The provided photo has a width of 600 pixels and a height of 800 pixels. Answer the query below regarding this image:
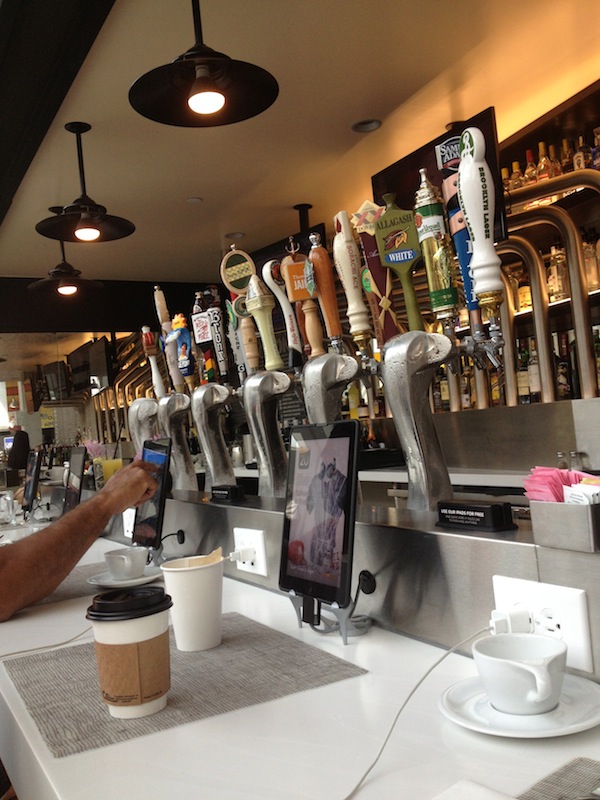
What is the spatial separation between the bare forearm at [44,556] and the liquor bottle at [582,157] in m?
3.38

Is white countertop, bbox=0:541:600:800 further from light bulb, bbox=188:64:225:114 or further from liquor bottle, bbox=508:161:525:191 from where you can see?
liquor bottle, bbox=508:161:525:191

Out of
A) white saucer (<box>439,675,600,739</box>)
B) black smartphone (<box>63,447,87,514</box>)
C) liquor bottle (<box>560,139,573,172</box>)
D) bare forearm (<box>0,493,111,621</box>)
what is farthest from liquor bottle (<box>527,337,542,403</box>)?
white saucer (<box>439,675,600,739</box>)

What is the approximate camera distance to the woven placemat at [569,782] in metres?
0.59

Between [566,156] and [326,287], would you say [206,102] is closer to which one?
[326,287]

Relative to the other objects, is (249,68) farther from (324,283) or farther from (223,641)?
(223,641)

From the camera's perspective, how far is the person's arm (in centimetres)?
140

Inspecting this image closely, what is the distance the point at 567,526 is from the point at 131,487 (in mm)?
1086

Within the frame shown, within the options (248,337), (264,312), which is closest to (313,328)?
(264,312)

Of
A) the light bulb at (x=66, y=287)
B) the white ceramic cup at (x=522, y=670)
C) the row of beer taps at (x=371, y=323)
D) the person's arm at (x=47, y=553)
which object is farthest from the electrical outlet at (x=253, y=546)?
the light bulb at (x=66, y=287)

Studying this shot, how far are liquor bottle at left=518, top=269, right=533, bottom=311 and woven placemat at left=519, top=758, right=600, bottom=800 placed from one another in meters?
3.57

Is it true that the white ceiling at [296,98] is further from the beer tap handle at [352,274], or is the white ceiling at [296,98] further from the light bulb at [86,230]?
the beer tap handle at [352,274]

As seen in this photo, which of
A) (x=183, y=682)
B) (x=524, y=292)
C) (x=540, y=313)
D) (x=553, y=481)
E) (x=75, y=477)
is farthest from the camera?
(x=524, y=292)

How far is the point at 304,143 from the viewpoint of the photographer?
451cm

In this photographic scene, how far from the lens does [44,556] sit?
143 cm
